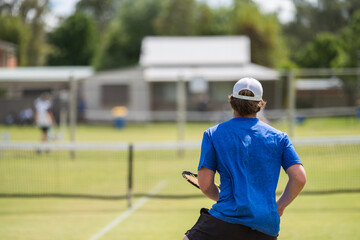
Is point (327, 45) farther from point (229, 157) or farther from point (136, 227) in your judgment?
point (229, 157)

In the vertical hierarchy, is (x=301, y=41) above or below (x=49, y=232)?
above

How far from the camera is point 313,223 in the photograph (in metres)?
8.18

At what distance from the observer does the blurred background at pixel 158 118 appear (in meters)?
9.05

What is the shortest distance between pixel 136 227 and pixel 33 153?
1103 centimetres

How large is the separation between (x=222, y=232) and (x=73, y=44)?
240 ft

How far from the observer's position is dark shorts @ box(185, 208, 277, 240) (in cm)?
371

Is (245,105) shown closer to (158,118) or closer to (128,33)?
(158,118)

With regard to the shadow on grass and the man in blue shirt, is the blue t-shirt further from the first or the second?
the shadow on grass

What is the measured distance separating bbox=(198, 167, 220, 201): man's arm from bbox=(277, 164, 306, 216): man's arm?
16.5 inches

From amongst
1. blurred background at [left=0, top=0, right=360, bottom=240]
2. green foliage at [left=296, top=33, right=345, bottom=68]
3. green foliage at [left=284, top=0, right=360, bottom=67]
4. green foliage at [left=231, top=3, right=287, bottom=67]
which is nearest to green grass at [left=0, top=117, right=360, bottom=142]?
blurred background at [left=0, top=0, right=360, bottom=240]

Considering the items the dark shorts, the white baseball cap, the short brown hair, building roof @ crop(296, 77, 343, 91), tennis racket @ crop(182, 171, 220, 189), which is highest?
building roof @ crop(296, 77, 343, 91)

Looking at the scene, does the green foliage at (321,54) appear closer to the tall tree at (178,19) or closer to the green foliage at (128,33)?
the tall tree at (178,19)

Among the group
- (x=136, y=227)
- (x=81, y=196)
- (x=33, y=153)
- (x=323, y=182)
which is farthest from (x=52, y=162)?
(x=136, y=227)

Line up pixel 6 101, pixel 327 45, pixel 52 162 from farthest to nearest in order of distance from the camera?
pixel 327 45, pixel 6 101, pixel 52 162
